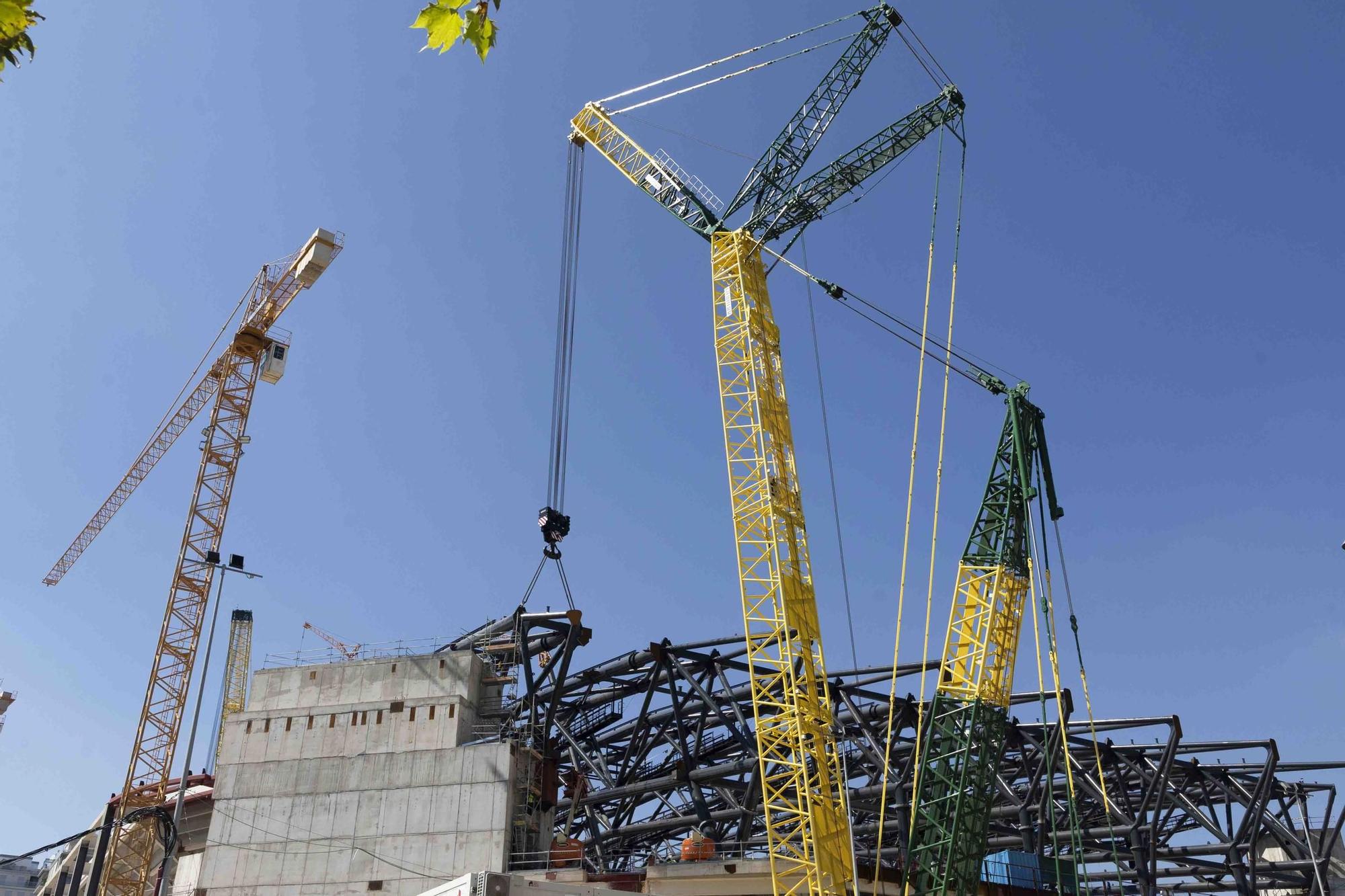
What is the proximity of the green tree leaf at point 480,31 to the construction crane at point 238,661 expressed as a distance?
13159 cm

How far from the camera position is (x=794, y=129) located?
61312 mm

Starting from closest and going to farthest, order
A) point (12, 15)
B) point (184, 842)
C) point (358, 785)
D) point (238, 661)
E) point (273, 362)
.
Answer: point (12, 15) → point (358, 785) → point (184, 842) → point (273, 362) → point (238, 661)

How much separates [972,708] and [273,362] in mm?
59946

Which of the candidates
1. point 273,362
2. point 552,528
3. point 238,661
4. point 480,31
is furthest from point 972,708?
point 238,661

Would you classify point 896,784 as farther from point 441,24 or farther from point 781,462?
point 441,24

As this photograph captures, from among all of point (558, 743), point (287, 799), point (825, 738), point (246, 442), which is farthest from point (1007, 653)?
point (246, 442)

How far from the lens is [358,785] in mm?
63000

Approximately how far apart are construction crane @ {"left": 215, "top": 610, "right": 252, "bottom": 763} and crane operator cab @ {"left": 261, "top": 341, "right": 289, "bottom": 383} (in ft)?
175

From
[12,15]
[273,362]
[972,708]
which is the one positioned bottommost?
[12,15]

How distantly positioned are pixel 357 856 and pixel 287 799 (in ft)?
19.3

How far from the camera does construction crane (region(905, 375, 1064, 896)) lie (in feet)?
166

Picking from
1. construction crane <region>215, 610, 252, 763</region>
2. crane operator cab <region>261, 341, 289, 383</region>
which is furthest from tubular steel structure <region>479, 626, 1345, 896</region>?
construction crane <region>215, 610, 252, 763</region>

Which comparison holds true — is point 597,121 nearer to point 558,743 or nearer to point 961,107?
point 961,107

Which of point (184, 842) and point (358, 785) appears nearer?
point (358, 785)
